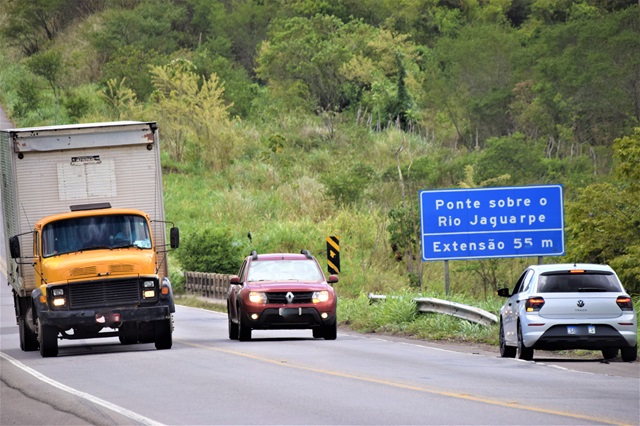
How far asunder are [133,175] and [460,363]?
772cm

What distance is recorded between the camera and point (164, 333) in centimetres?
2303

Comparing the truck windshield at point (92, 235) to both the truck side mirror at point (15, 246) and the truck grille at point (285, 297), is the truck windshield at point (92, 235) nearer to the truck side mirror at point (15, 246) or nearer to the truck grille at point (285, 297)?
the truck side mirror at point (15, 246)

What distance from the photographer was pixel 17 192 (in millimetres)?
23641

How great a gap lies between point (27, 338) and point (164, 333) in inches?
122

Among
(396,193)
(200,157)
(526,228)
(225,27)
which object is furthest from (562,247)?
(225,27)

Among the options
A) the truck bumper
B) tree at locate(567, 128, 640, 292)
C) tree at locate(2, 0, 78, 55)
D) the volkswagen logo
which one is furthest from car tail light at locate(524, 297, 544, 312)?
tree at locate(2, 0, 78, 55)

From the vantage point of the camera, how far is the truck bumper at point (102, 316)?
72.3 feet

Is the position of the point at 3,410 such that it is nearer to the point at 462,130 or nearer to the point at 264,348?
the point at 264,348

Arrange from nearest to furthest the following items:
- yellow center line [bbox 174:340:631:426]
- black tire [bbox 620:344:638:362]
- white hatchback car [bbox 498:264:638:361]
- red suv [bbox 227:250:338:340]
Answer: yellow center line [bbox 174:340:631:426], white hatchback car [bbox 498:264:638:361], black tire [bbox 620:344:638:362], red suv [bbox 227:250:338:340]

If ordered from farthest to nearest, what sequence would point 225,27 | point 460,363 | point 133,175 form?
point 225,27
point 133,175
point 460,363

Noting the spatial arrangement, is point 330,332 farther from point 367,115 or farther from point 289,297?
point 367,115

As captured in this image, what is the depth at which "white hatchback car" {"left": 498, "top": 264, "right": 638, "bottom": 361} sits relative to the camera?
1992 centimetres

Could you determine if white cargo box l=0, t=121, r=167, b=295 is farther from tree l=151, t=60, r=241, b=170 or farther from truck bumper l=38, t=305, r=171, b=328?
tree l=151, t=60, r=241, b=170

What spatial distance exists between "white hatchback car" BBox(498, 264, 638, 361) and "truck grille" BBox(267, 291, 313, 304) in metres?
5.84
